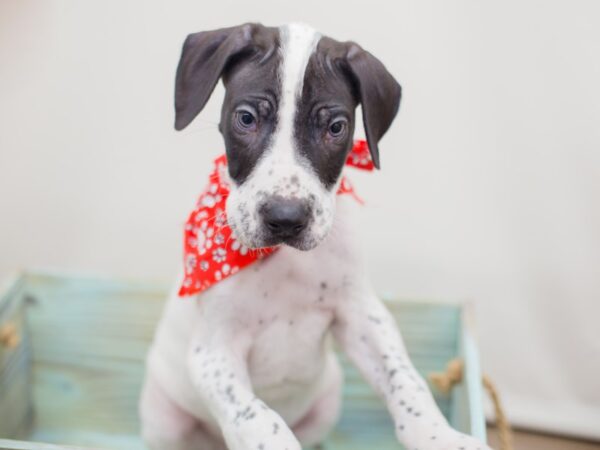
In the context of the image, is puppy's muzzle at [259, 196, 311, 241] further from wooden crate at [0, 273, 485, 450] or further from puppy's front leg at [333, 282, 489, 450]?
wooden crate at [0, 273, 485, 450]

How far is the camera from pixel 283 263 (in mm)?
1385

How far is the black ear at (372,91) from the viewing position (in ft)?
3.95

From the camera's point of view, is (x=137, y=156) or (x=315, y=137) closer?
(x=315, y=137)

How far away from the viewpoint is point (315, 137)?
1180 millimetres

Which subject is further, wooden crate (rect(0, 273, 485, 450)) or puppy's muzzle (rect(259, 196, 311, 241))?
wooden crate (rect(0, 273, 485, 450))

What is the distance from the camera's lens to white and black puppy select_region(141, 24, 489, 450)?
116 cm

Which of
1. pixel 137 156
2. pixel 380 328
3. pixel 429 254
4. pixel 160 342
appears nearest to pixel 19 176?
pixel 137 156

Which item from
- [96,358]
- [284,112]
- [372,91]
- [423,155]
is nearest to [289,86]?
[284,112]

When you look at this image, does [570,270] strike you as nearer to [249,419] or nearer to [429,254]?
[429,254]

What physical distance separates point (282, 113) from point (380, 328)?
0.48 meters

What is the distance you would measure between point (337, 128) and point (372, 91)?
3.3 inches

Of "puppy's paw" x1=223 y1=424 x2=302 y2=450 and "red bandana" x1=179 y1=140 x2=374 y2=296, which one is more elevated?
"red bandana" x1=179 y1=140 x2=374 y2=296

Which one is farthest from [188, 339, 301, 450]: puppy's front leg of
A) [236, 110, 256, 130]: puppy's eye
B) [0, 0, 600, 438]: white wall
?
[0, 0, 600, 438]: white wall

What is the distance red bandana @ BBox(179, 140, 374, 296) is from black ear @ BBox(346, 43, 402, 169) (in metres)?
0.15
